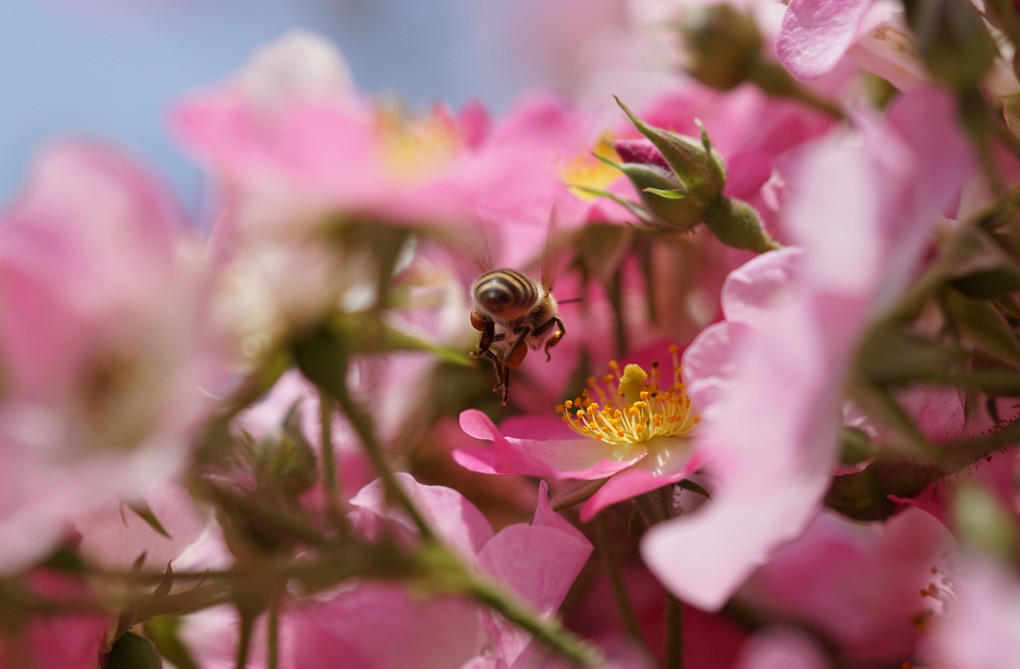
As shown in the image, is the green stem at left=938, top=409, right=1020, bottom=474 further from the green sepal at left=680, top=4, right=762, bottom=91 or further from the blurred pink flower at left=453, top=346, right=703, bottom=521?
the green sepal at left=680, top=4, right=762, bottom=91

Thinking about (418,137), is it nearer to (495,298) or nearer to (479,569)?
(495,298)

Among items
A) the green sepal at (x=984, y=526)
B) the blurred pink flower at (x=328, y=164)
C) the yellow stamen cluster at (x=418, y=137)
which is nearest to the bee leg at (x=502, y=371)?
the yellow stamen cluster at (x=418, y=137)

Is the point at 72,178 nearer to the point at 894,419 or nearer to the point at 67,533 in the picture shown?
the point at 67,533

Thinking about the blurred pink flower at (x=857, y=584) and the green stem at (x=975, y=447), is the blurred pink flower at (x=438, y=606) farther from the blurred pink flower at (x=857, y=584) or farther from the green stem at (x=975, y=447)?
the blurred pink flower at (x=857, y=584)

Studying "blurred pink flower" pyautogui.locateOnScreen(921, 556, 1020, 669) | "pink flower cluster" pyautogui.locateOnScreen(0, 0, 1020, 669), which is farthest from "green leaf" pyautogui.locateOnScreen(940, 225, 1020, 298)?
"blurred pink flower" pyautogui.locateOnScreen(921, 556, 1020, 669)

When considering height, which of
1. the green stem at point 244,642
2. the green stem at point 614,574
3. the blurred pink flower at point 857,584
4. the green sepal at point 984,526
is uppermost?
the green sepal at point 984,526

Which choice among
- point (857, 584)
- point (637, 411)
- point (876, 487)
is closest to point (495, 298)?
point (637, 411)
